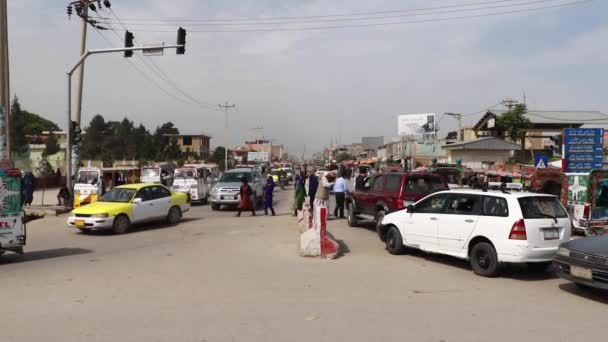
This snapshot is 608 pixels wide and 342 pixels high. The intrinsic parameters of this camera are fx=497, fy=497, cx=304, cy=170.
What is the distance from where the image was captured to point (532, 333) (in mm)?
5801

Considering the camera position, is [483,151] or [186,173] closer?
[186,173]

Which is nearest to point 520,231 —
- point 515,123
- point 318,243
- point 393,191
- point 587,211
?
point 318,243

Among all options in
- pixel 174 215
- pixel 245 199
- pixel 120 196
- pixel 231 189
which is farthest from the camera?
pixel 231 189

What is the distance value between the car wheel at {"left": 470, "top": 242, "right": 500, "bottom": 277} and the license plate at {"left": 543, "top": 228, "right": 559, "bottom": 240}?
910 mm

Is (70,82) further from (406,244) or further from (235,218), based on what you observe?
(406,244)

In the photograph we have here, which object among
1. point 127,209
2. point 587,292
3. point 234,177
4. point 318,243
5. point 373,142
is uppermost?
point 373,142

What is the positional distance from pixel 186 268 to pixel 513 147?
4065cm

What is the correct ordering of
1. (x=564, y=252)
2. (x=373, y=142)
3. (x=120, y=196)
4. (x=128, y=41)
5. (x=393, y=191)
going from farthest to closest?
(x=373, y=142) → (x=128, y=41) → (x=120, y=196) → (x=393, y=191) → (x=564, y=252)

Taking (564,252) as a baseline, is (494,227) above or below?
above

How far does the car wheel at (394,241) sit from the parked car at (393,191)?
25.9 inches

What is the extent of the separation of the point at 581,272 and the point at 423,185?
6510 millimetres

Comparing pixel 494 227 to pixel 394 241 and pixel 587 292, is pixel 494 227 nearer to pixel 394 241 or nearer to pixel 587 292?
pixel 587 292

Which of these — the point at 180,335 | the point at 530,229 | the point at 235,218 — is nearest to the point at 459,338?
the point at 180,335

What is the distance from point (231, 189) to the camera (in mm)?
21969
